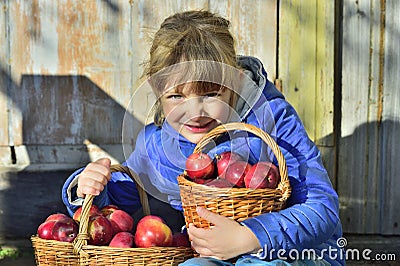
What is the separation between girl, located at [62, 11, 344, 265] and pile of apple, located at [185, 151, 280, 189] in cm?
13

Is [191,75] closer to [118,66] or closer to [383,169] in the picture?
[118,66]

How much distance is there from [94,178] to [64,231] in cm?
26

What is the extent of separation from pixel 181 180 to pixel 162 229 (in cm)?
23

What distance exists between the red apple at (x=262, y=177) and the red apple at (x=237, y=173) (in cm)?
2

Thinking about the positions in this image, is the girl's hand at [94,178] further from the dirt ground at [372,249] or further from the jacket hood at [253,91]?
the dirt ground at [372,249]

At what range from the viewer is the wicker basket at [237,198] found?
8.34 feet

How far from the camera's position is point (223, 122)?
2.97 m

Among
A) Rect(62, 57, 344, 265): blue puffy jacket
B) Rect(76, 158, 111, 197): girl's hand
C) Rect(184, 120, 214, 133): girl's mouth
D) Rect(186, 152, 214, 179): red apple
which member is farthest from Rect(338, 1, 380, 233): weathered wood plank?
Rect(76, 158, 111, 197): girl's hand

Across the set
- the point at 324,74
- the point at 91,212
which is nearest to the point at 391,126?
the point at 324,74

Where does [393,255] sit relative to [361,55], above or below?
below

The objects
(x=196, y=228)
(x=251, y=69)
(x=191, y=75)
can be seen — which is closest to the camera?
(x=196, y=228)

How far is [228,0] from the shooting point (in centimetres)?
399

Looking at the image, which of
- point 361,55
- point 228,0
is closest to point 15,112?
point 228,0

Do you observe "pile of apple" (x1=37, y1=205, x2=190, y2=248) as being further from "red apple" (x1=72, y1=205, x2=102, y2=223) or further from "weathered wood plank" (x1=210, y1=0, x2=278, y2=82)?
"weathered wood plank" (x1=210, y1=0, x2=278, y2=82)
